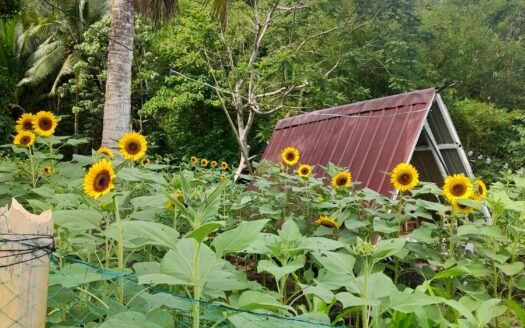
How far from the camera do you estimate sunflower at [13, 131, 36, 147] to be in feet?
8.04

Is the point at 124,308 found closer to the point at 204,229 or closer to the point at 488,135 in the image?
the point at 204,229

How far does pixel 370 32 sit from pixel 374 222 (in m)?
13.3

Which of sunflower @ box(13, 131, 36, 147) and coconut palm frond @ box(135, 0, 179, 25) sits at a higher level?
coconut palm frond @ box(135, 0, 179, 25)

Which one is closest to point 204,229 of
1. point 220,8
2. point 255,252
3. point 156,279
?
point 156,279

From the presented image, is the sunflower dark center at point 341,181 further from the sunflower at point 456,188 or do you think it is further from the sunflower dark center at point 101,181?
the sunflower dark center at point 101,181

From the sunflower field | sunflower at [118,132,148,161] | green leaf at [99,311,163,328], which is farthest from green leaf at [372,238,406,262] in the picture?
sunflower at [118,132,148,161]

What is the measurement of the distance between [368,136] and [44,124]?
373 cm

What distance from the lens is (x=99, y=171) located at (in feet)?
5.53

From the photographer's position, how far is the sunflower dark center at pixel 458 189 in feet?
6.99

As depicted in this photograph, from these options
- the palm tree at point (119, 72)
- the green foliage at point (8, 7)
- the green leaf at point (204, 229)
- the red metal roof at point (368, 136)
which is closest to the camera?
the green leaf at point (204, 229)

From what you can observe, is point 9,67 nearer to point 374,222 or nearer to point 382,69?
point 382,69

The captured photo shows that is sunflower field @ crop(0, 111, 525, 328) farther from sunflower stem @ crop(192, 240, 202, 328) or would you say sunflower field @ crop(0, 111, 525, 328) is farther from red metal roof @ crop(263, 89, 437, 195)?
red metal roof @ crop(263, 89, 437, 195)

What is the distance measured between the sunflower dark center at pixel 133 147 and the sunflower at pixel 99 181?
1.39 feet

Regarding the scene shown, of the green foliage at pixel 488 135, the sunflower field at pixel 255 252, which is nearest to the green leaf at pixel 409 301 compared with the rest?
the sunflower field at pixel 255 252
